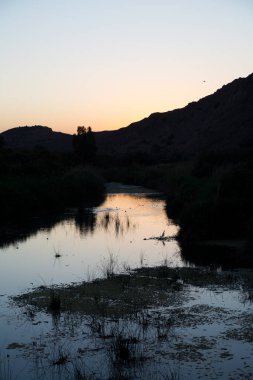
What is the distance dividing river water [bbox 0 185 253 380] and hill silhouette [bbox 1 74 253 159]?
160ft

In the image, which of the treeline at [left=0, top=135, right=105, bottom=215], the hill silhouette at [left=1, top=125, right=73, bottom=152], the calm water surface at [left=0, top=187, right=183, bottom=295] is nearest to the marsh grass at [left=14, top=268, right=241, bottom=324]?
the calm water surface at [left=0, top=187, right=183, bottom=295]

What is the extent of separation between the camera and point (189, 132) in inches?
4422

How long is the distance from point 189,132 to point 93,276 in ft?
327

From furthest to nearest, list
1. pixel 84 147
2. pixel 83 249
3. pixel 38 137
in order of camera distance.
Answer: pixel 38 137 < pixel 84 147 < pixel 83 249

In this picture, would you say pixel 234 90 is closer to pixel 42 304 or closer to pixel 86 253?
pixel 86 253

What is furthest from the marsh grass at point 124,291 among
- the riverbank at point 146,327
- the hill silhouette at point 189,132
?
Result: the hill silhouette at point 189,132

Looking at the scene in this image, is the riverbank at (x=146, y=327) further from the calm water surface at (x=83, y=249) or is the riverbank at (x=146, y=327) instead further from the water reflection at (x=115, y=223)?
the water reflection at (x=115, y=223)

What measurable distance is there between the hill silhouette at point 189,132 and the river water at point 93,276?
160ft

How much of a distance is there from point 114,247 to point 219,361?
11369 millimetres

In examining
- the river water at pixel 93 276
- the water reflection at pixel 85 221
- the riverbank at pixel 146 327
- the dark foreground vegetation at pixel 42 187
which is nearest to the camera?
the riverbank at pixel 146 327

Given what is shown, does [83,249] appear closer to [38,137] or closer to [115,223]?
[115,223]

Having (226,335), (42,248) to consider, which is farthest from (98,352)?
(42,248)

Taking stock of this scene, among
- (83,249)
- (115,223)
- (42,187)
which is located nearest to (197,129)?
(42,187)

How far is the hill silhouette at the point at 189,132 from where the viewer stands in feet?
299
